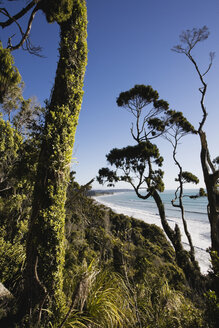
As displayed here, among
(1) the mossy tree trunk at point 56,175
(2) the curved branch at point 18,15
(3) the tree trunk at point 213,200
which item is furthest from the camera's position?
(3) the tree trunk at point 213,200

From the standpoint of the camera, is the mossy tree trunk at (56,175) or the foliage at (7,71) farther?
the foliage at (7,71)

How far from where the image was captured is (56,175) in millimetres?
2848

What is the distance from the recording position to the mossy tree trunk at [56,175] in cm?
254

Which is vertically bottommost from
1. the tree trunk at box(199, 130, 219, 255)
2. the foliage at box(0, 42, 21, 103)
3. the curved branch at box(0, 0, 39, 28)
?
the tree trunk at box(199, 130, 219, 255)

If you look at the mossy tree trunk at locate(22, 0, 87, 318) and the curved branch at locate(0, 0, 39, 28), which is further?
the curved branch at locate(0, 0, 39, 28)

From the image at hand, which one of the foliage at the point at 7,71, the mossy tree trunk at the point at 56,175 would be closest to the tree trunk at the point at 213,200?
the mossy tree trunk at the point at 56,175

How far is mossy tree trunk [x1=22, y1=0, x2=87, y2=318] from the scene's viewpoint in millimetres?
2539

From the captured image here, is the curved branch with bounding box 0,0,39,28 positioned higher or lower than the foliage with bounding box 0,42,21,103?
higher

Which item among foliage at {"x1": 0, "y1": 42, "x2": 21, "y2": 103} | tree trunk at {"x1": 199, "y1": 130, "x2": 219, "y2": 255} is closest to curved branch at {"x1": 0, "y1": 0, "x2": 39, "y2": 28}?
foliage at {"x1": 0, "y1": 42, "x2": 21, "y2": 103}

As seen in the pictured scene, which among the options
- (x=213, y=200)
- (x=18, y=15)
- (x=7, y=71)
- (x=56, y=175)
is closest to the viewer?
(x=56, y=175)

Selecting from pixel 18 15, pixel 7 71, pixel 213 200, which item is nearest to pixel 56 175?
pixel 7 71

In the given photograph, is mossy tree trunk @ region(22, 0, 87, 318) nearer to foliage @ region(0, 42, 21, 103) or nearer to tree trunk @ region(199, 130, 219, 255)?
foliage @ region(0, 42, 21, 103)

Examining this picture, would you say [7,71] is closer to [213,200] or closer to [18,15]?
[18,15]

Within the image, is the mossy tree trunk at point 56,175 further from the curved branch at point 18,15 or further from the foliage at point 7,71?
the foliage at point 7,71
